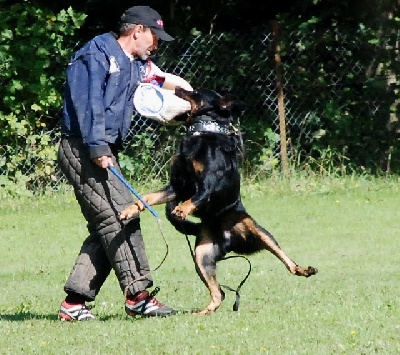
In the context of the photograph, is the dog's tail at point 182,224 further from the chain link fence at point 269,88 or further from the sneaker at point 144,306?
the chain link fence at point 269,88

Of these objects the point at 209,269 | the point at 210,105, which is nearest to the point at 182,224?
the point at 209,269

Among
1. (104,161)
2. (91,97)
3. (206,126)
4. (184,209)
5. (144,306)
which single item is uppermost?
(91,97)

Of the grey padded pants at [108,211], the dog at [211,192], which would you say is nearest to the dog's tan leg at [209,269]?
the dog at [211,192]

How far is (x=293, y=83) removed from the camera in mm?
14359

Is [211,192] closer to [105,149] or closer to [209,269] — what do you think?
[209,269]

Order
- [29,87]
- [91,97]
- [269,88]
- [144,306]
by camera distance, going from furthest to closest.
Answer: [269,88] → [29,87] → [144,306] → [91,97]

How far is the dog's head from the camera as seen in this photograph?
6.81 metres

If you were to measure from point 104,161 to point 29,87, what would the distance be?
7.37 m

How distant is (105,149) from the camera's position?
6.33 metres

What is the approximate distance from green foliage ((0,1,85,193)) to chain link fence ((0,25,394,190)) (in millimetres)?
65

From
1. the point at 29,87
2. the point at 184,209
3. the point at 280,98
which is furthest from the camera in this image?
the point at 280,98

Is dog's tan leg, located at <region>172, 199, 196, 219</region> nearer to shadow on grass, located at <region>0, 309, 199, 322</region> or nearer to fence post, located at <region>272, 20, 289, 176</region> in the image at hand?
shadow on grass, located at <region>0, 309, 199, 322</region>

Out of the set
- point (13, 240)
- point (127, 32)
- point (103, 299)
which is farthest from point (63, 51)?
point (127, 32)

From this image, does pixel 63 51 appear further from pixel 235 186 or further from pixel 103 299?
pixel 235 186
